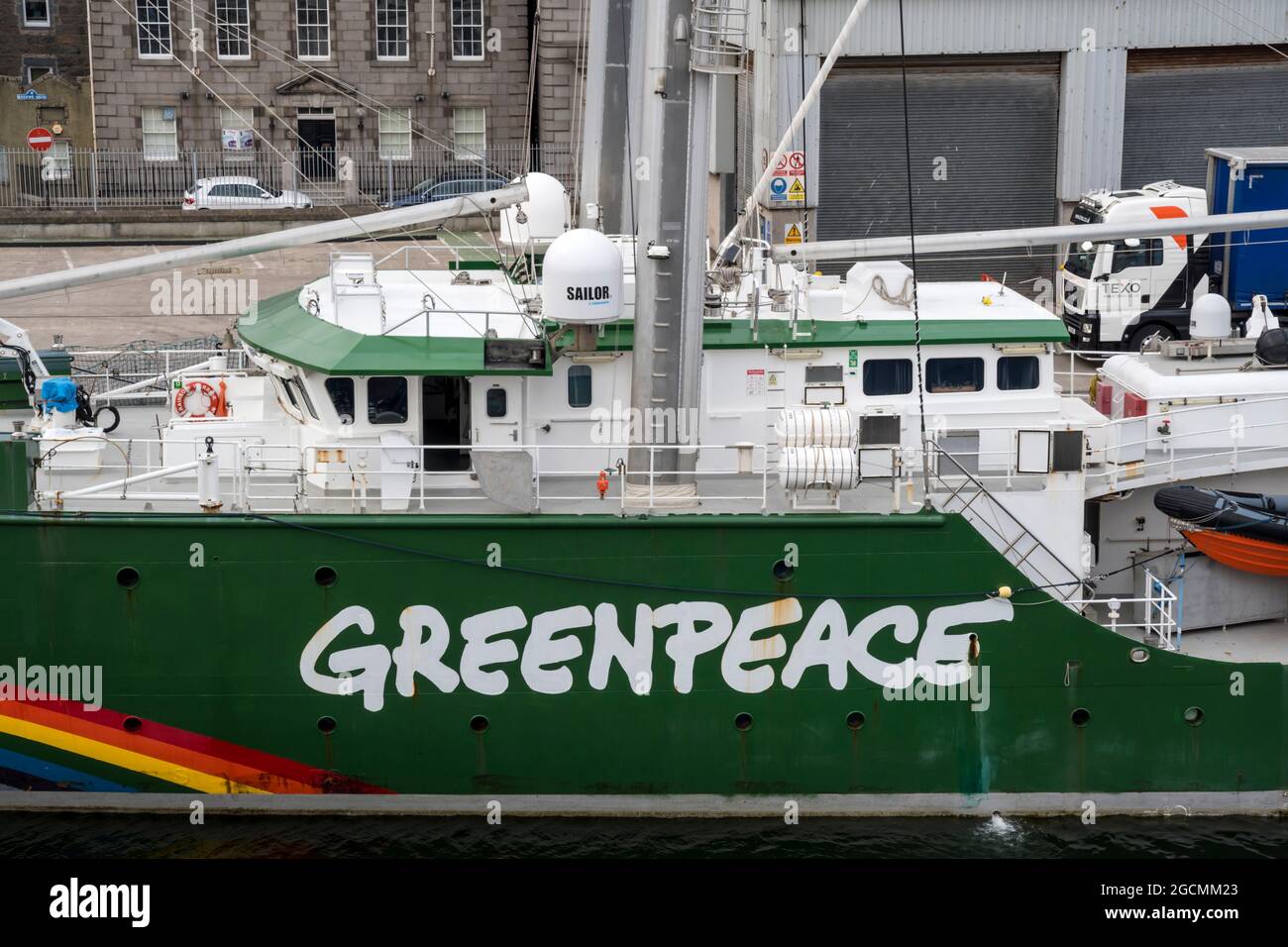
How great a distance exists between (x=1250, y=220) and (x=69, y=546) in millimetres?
13053

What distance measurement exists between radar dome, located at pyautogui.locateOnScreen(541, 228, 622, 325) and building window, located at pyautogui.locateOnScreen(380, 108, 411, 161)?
3547 centimetres

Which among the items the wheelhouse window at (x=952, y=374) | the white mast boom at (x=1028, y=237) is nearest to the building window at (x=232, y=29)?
the white mast boom at (x=1028, y=237)

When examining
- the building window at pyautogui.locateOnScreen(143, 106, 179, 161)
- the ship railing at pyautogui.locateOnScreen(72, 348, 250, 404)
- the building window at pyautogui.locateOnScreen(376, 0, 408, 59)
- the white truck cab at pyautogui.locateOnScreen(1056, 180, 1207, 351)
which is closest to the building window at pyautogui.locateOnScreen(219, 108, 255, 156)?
the building window at pyautogui.locateOnScreen(143, 106, 179, 161)

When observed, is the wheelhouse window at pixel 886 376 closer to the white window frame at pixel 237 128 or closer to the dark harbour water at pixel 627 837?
the dark harbour water at pixel 627 837

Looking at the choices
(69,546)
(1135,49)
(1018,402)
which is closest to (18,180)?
(1135,49)

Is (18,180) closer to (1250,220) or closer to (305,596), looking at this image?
(305,596)

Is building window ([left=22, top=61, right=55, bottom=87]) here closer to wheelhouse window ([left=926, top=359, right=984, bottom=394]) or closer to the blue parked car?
the blue parked car

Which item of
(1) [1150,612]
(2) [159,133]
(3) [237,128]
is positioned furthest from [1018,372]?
(2) [159,133]

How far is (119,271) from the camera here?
17594 mm

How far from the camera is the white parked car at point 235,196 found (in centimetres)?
4419

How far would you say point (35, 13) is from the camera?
5878 centimetres

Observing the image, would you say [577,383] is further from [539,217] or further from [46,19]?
[46,19]

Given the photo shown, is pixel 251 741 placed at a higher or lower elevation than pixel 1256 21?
lower

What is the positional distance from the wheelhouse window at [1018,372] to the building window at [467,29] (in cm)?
3691
